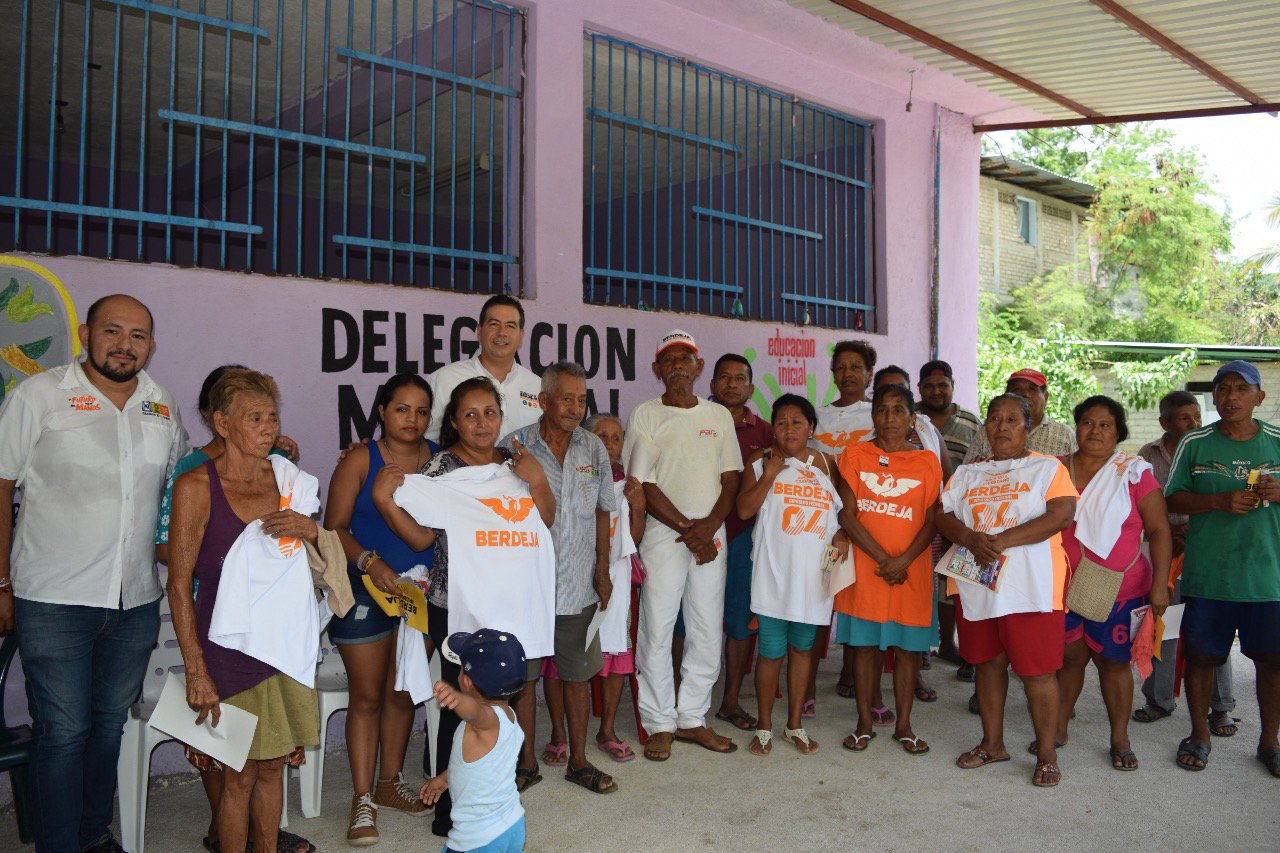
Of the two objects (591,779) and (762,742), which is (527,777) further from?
(762,742)

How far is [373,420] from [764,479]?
1.91 m

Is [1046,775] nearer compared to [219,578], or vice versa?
[219,578]

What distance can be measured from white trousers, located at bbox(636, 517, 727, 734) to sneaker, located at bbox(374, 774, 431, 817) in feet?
3.67

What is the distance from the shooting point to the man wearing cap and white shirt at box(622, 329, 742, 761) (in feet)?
14.1

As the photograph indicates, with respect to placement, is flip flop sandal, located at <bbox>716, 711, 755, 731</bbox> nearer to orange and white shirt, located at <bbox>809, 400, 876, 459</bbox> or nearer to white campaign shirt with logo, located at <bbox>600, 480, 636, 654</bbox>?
white campaign shirt with logo, located at <bbox>600, 480, 636, 654</bbox>

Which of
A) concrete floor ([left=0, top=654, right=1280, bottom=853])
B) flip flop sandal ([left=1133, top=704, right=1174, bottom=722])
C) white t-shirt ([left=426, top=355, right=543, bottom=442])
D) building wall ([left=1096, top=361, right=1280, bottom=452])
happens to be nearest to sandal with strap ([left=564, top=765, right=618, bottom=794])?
concrete floor ([left=0, top=654, right=1280, bottom=853])

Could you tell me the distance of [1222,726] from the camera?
15.6 feet

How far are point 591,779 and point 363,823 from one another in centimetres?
91

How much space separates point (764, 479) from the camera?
4.30 meters

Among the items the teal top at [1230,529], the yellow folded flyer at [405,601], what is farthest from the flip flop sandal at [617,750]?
the teal top at [1230,529]

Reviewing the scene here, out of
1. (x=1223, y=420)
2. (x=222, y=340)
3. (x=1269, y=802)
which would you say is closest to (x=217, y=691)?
(x=222, y=340)

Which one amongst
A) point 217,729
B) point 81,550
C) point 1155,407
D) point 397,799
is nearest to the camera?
point 217,729

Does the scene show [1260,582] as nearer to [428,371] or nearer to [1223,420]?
[1223,420]

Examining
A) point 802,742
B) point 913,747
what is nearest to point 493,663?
point 802,742
